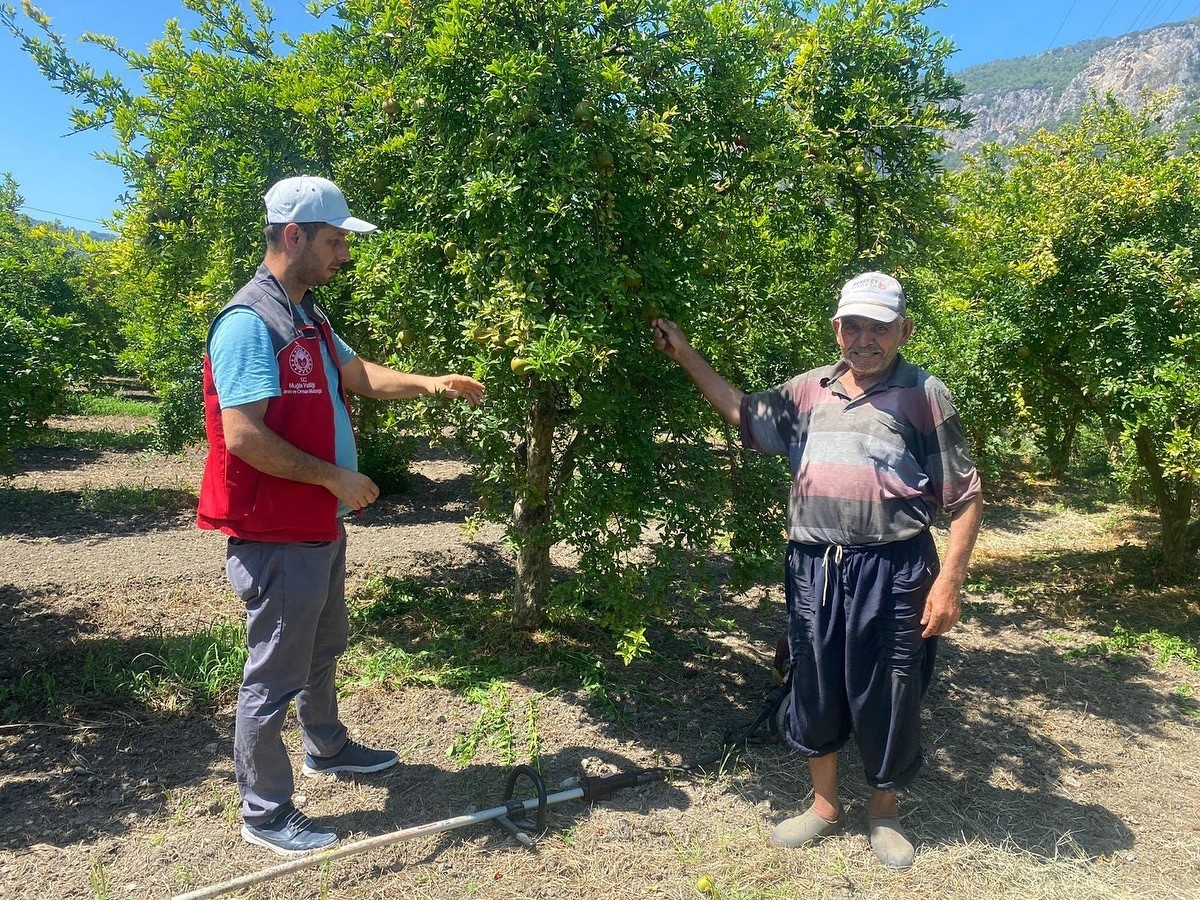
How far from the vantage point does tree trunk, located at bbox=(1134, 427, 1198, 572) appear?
613 cm

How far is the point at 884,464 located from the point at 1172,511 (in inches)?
204

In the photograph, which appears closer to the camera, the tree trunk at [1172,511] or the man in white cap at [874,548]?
the man in white cap at [874,548]

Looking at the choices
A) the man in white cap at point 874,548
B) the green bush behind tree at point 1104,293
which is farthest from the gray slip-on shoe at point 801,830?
the green bush behind tree at point 1104,293

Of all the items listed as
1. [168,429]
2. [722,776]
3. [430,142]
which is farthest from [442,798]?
[168,429]

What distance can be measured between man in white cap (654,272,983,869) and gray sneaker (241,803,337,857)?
160cm

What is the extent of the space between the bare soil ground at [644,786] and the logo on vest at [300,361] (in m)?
1.61

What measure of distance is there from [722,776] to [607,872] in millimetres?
758

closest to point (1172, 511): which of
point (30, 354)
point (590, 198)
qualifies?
point (590, 198)

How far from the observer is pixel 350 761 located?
3.26m

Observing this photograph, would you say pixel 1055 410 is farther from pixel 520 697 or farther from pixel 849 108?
pixel 520 697

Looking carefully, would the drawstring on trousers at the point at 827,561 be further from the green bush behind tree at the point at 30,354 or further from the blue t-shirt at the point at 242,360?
the green bush behind tree at the point at 30,354

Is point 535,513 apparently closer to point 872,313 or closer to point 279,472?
point 279,472

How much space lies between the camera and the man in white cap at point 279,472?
250 cm

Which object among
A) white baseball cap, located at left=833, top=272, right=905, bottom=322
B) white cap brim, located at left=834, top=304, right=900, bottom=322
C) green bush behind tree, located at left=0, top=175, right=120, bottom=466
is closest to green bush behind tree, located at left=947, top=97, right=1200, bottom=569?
white baseball cap, located at left=833, top=272, right=905, bottom=322
